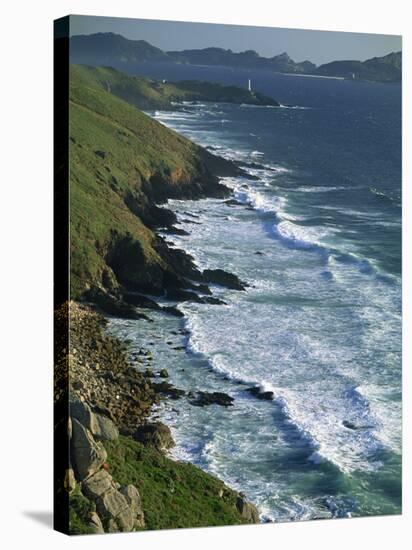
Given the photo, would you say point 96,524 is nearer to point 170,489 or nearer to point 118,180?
point 170,489

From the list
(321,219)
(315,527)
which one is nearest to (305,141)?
(321,219)

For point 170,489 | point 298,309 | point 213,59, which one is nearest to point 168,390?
point 170,489

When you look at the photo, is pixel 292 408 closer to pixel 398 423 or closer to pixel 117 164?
pixel 398 423

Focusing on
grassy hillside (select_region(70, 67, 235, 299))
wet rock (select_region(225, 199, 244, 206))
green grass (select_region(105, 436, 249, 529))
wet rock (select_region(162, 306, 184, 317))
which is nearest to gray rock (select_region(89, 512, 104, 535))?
green grass (select_region(105, 436, 249, 529))

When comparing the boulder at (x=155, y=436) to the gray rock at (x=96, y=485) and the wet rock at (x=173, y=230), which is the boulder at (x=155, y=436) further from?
the wet rock at (x=173, y=230)

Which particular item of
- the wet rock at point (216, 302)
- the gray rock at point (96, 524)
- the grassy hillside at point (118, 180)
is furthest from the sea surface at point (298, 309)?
the gray rock at point (96, 524)

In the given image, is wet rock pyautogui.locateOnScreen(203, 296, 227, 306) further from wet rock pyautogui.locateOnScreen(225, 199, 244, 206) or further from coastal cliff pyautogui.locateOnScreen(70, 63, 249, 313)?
wet rock pyautogui.locateOnScreen(225, 199, 244, 206)
